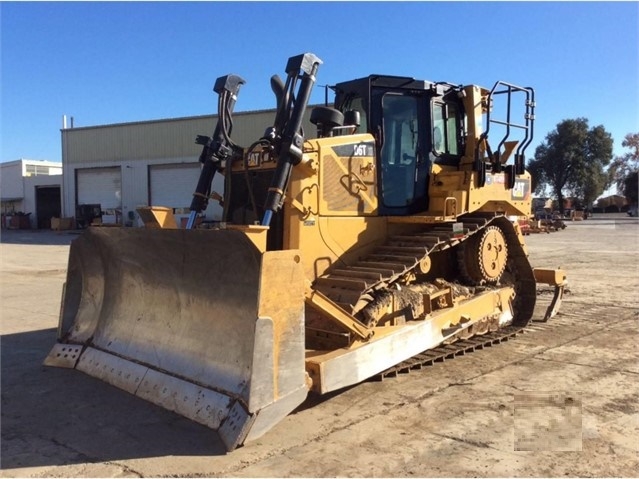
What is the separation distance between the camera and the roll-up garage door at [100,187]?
3475 cm

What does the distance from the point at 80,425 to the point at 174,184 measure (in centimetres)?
2940

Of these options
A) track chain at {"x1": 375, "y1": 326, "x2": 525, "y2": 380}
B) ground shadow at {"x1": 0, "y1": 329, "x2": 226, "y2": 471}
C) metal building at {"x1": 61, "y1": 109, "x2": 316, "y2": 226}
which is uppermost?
metal building at {"x1": 61, "y1": 109, "x2": 316, "y2": 226}

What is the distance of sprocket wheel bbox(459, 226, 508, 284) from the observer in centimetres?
647

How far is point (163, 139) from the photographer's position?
3256 cm

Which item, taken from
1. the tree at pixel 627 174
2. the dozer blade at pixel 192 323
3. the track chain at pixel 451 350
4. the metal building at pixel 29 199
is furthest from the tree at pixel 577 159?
the dozer blade at pixel 192 323

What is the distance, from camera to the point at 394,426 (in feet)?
14.2

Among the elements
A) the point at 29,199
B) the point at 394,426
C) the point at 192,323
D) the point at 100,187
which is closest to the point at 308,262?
the point at 192,323

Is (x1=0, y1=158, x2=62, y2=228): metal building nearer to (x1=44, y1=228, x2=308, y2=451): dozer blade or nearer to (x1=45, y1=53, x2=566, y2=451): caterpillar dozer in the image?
(x1=44, y1=228, x2=308, y2=451): dozer blade

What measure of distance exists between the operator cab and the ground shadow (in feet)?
10.0

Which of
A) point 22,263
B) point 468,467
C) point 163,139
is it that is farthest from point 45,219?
point 468,467

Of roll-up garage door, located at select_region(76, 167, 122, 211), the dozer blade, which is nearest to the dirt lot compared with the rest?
the dozer blade

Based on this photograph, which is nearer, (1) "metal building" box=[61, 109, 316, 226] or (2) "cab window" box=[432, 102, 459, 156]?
(2) "cab window" box=[432, 102, 459, 156]

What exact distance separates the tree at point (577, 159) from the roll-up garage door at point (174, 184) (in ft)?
135

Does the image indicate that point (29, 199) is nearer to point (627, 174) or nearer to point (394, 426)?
point (394, 426)
